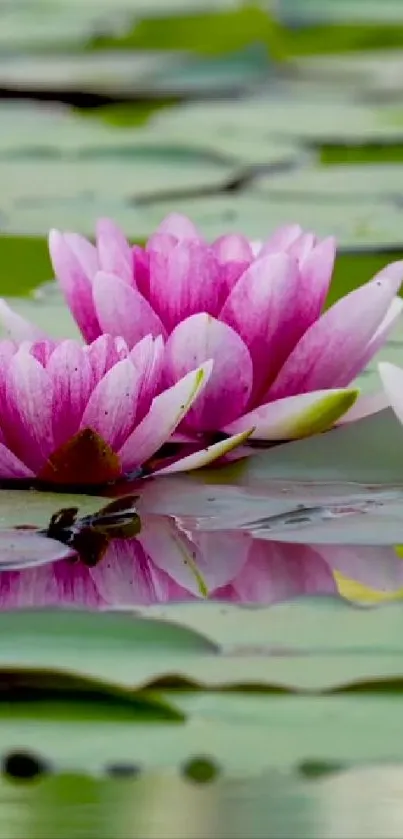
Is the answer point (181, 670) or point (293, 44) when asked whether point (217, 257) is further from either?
point (293, 44)

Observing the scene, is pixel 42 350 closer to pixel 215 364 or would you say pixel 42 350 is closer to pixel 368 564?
pixel 215 364

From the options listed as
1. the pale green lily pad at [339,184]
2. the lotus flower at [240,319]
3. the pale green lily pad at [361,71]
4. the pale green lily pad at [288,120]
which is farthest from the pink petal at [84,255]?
the pale green lily pad at [361,71]

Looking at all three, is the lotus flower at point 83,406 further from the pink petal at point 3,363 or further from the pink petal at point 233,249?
the pink petal at point 233,249

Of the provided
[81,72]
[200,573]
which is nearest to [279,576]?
[200,573]

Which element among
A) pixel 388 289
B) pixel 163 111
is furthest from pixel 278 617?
pixel 163 111

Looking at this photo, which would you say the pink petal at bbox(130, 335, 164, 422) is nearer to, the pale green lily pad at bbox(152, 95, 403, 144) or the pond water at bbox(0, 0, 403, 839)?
the pond water at bbox(0, 0, 403, 839)

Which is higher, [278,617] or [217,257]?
[217,257]
